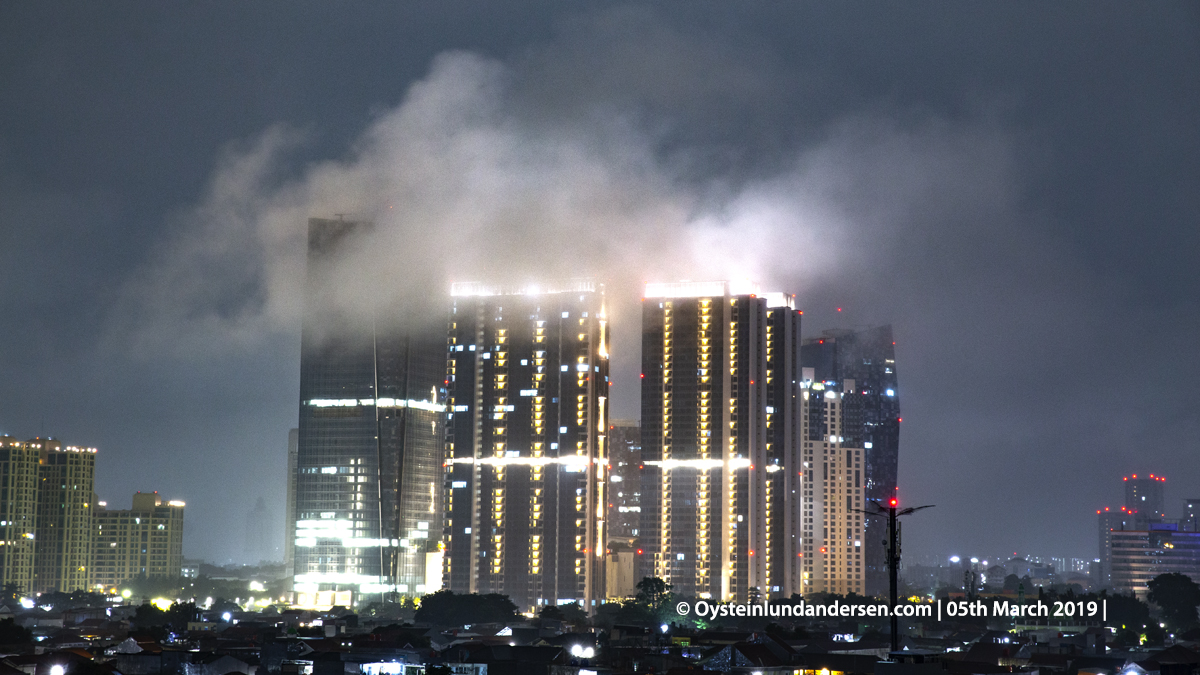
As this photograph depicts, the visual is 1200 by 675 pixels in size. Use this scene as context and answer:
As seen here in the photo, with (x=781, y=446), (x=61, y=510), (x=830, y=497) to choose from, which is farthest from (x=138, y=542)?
(x=781, y=446)

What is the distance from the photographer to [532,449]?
101 metres

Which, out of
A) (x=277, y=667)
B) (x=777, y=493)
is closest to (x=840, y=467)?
(x=777, y=493)

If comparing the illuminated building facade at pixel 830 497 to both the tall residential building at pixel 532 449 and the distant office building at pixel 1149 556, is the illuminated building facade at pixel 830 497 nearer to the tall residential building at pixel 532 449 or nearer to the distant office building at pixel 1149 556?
the tall residential building at pixel 532 449

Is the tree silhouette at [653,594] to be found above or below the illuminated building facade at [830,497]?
below

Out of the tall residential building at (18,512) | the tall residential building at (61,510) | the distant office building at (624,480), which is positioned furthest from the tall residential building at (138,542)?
the distant office building at (624,480)

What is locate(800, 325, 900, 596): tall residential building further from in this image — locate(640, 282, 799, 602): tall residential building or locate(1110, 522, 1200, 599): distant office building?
locate(640, 282, 799, 602): tall residential building

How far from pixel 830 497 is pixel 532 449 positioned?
137ft

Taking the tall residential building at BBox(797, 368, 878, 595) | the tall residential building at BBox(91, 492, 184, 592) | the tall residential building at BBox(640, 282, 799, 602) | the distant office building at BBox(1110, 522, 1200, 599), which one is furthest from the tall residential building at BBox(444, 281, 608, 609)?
the distant office building at BBox(1110, 522, 1200, 599)

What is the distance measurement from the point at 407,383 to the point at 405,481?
7734mm

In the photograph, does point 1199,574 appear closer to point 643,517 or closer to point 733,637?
point 643,517

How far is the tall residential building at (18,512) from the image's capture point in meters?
126

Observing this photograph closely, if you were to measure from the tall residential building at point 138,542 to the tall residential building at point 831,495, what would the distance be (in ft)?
212

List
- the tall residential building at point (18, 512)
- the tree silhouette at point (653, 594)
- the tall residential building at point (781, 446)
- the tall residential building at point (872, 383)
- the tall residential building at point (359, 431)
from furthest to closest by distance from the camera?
the tall residential building at point (872, 383) → the tall residential building at point (18, 512) → the tall residential building at point (359, 431) → the tall residential building at point (781, 446) → the tree silhouette at point (653, 594)

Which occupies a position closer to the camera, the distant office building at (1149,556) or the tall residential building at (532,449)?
the tall residential building at (532,449)
